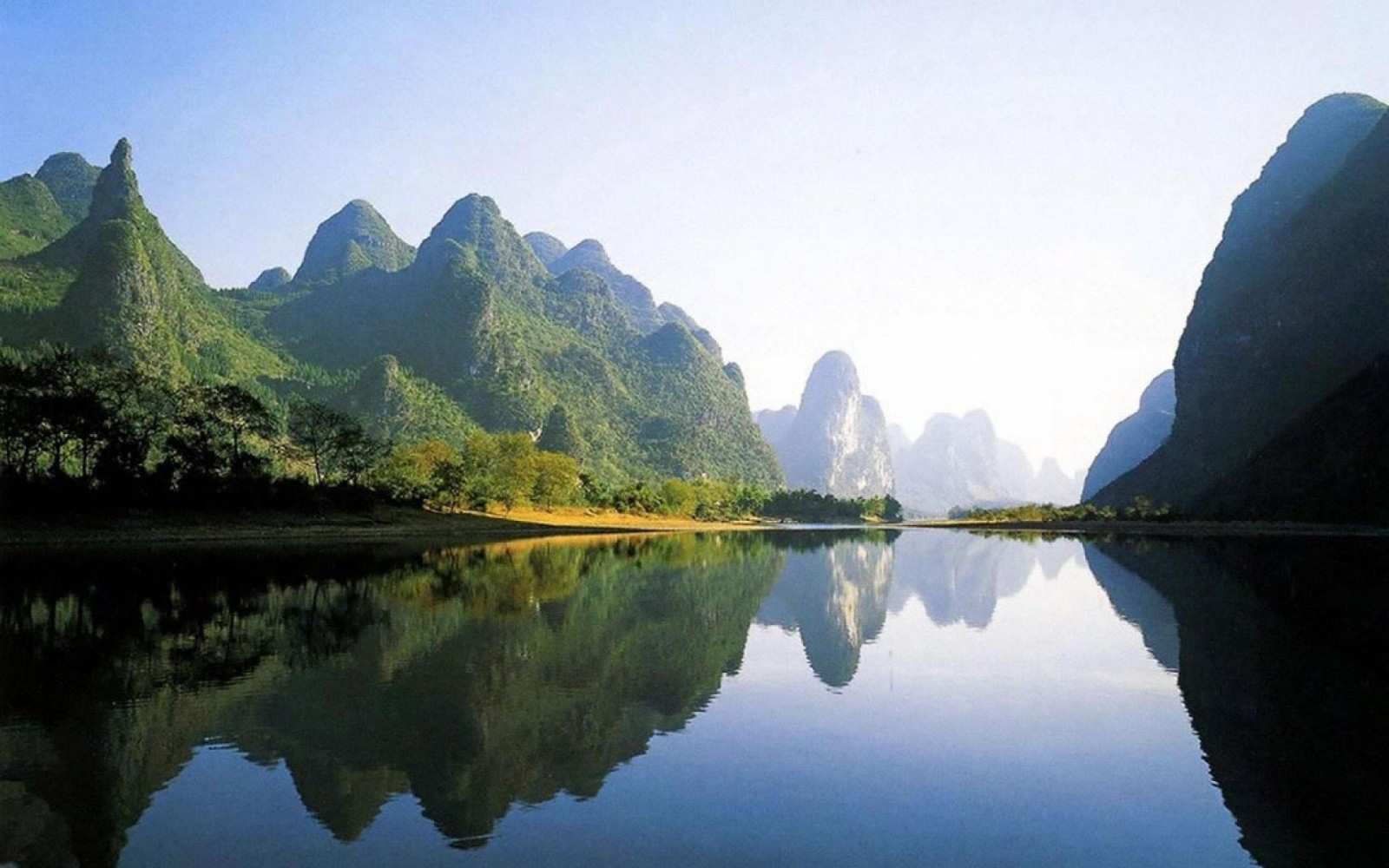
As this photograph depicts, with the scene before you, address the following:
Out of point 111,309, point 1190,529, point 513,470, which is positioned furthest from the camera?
point 111,309

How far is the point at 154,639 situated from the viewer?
23703mm

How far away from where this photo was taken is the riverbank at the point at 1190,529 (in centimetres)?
10869

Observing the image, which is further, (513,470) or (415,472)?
(513,470)

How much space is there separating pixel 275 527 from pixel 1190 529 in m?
124

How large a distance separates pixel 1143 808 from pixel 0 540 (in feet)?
252

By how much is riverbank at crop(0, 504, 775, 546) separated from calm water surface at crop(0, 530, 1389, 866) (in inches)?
1510

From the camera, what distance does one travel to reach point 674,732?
1602 centimetres

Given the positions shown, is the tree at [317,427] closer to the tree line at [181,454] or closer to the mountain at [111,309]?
the tree line at [181,454]

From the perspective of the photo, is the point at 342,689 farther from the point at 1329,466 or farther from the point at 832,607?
the point at 1329,466

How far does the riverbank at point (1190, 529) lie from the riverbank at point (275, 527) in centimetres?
7720

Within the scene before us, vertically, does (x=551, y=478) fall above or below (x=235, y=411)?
below

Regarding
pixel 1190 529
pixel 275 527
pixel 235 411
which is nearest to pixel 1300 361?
pixel 1190 529

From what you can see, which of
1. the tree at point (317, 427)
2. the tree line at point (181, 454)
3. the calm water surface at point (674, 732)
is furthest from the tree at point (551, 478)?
the calm water surface at point (674, 732)

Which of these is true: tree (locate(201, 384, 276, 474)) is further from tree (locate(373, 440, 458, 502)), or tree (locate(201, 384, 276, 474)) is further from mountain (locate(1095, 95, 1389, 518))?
Result: mountain (locate(1095, 95, 1389, 518))
